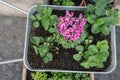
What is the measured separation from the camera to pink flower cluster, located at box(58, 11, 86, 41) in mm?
1121

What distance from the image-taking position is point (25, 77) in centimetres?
140

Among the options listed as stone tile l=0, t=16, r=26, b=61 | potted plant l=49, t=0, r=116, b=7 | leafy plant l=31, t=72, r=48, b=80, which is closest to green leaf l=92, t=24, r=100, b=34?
potted plant l=49, t=0, r=116, b=7

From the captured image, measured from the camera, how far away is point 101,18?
113 centimetres

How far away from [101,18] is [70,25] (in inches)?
5.4

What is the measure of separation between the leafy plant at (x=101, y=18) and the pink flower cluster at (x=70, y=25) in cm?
5

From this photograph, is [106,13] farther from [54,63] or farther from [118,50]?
[118,50]

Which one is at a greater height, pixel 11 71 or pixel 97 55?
pixel 97 55

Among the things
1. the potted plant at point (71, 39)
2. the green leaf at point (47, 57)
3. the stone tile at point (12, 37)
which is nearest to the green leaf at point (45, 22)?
the potted plant at point (71, 39)

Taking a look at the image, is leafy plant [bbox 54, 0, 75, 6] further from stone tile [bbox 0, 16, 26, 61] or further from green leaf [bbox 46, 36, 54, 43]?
stone tile [bbox 0, 16, 26, 61]

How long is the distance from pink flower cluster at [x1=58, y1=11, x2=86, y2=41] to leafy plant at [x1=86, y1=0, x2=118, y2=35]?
49mm

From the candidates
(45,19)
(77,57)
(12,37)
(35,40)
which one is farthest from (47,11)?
(12,37)

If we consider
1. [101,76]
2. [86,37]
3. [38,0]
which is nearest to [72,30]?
[86,37]

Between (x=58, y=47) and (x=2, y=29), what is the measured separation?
2.35 feet

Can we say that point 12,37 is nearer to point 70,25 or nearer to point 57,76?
point 57,76
